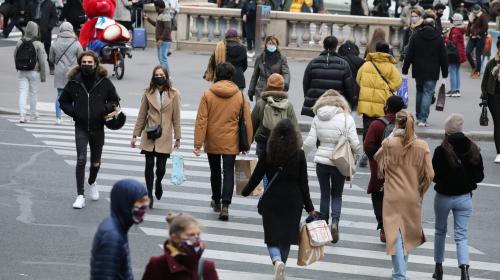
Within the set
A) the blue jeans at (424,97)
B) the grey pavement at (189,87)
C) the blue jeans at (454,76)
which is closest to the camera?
the blue jeans at (424,97)

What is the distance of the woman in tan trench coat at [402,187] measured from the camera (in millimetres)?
11930

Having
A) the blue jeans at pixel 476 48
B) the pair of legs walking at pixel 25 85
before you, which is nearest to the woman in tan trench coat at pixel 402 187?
the pair of legs walking at pixel 25 85

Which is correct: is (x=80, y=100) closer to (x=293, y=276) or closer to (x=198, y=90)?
(x=293, y=276)

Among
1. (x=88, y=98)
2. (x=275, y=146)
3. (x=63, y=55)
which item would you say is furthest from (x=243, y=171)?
(x=63, y=55)

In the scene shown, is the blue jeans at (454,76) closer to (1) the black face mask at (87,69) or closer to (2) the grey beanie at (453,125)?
(1) the black face mask at (87,69)

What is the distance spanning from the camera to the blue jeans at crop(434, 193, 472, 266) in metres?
12.1

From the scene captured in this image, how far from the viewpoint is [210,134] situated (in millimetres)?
14500

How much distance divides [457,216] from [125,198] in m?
5.05

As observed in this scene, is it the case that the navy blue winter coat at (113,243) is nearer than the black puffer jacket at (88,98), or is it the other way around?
the navy blue winter coat at (113,243)

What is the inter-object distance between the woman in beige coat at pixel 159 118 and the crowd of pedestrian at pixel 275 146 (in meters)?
0.01

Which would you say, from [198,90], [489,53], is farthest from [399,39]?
[198,90]

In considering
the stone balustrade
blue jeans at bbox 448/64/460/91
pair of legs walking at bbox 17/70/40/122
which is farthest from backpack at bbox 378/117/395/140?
the stone balustrade

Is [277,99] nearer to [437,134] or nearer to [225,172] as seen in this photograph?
[225,172]

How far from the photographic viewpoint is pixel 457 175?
Result: 12.0 meters
